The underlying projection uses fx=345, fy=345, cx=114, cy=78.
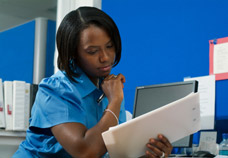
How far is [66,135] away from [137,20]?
4.39 feet

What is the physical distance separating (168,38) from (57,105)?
1054mm

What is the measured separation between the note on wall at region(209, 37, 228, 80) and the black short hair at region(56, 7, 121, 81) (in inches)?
26.4

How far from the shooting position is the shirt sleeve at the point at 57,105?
1246 millimetres

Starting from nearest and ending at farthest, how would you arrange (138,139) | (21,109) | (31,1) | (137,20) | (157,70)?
(138,139) → (157,70) → (137,20) → (21,109) → (31,1)

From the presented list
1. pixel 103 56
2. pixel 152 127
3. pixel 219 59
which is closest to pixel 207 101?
pixel 219 59

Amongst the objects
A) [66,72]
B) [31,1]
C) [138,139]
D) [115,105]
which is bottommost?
[138,139]

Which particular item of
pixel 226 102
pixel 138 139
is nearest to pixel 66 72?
pixel 138 139

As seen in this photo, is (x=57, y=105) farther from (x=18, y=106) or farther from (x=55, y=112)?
(x=18, y=106)

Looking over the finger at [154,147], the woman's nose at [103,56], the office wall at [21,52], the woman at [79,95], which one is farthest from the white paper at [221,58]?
the office wall at [21,52]

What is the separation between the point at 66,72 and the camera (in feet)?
4.50

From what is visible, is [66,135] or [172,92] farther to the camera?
[172,92]

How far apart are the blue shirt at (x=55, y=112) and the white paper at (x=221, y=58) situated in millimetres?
771

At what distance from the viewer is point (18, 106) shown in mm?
2525

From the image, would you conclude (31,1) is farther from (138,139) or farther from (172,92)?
(138,139)
